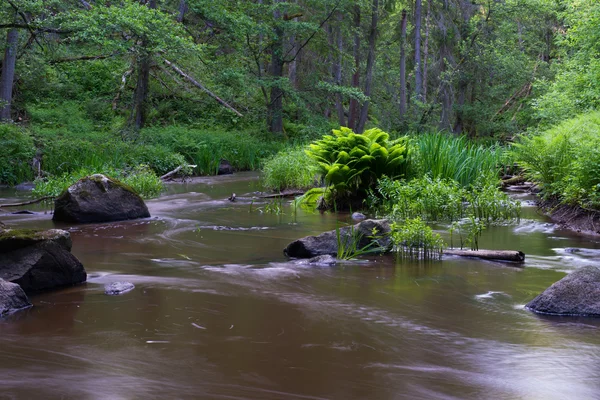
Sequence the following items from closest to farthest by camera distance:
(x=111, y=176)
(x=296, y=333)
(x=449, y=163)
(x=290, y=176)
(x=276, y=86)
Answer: (x=296, y=333)
(x=449, y=163)
(x=111, y=176)
(x=290, y=176)
(x=276, y=86)

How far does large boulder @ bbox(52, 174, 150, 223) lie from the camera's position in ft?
31.5

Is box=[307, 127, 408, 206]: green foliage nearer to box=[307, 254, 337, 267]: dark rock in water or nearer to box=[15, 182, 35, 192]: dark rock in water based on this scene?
box=[307, 254, 337, 267]: dark rock in water

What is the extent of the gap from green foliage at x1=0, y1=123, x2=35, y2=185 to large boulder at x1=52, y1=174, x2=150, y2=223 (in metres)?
6.30

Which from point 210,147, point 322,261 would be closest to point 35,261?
point 322,261

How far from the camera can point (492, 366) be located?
367 centimetres

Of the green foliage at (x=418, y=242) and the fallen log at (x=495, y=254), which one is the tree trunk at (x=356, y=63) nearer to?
the green foliage at (x=418, y=242)

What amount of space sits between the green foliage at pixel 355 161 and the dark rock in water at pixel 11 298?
6.95 metres

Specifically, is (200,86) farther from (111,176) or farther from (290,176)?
(111,176)

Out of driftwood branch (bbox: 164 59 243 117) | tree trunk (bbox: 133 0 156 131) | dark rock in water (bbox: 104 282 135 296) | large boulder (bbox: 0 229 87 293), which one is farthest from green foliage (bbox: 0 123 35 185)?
dark rock in water (bbox: 104 282 135 296)

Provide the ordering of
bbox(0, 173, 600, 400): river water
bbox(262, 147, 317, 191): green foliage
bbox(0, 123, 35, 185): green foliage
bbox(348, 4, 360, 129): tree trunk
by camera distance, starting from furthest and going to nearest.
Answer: bbox(348, 4, 360, 129): tree trunk < bbox(0, 123, 35, 185): green foliage < bbox(262, 147, 317, 191): green foliage < bbox(0, 173, 600, 400): river water

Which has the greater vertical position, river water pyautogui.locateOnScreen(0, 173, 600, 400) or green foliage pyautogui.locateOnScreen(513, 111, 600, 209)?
green foliage pyautogui.locateOnScreen(513, 111, 600, 209)

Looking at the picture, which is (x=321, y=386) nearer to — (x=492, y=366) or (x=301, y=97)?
(x=492, y=366)

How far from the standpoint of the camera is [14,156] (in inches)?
615

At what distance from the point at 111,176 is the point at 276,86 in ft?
44.2
